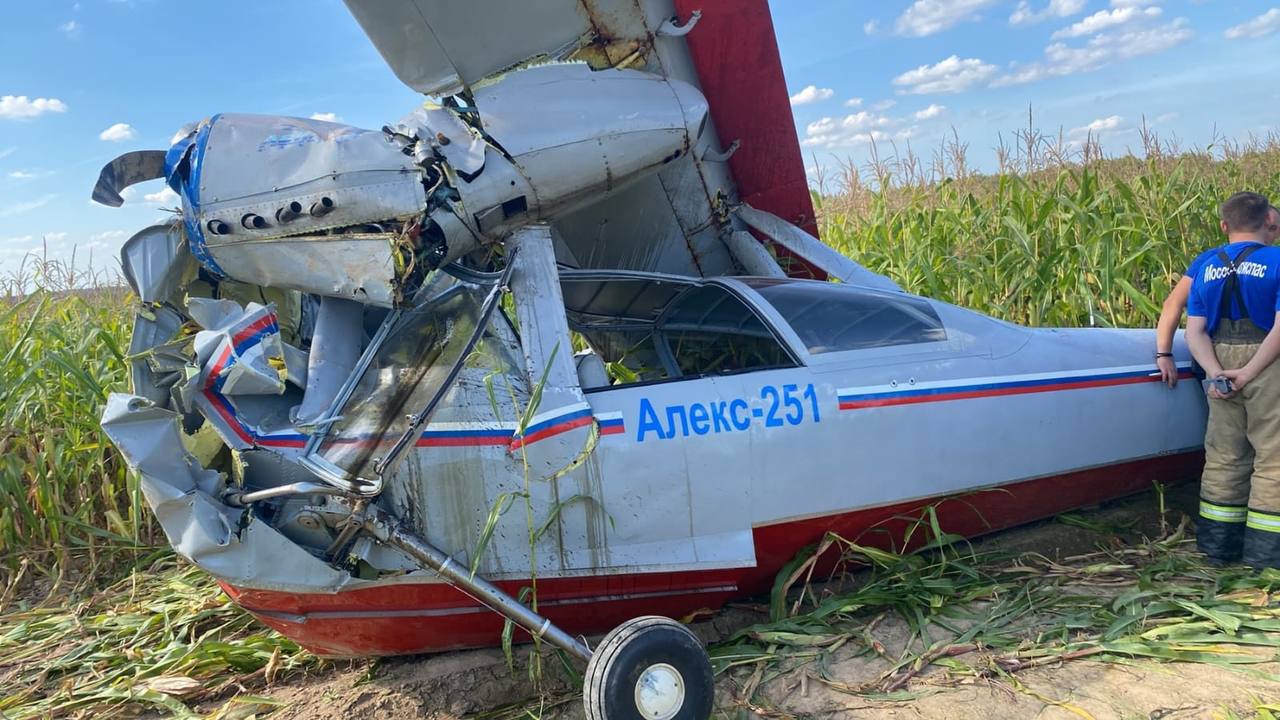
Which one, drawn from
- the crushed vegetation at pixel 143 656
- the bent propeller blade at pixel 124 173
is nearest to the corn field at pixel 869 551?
the crushed vegetation at pixel 143 656

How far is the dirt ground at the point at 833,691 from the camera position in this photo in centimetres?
293

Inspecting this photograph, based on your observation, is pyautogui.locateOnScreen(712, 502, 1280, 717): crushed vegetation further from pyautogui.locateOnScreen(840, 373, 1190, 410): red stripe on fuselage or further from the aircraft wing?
the aircraft wing

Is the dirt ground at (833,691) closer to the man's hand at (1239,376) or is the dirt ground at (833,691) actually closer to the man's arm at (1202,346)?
the man's hand at (1239,376)

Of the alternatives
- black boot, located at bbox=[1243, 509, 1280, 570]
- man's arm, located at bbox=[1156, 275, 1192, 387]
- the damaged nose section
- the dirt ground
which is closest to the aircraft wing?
the damaged nose section

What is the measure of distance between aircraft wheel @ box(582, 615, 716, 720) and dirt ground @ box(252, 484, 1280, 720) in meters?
0.29

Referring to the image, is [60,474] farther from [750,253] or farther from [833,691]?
[833,691]

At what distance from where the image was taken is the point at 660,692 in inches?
111

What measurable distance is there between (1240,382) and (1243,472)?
0.45 meters

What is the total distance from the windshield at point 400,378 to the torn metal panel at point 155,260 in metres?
0.77

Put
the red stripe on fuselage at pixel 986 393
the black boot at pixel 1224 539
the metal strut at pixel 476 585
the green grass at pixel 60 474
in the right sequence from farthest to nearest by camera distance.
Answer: the green grass at pixel 60 474
the black boot at pixel 1224 539
the red stripe on fuselage at pixel 986 393
the metal strut at pixel 476 585

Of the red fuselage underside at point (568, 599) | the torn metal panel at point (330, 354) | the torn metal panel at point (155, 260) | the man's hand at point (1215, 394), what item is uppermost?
the torn metal panel at point (155, 260)

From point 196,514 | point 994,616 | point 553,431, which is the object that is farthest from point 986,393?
point 196,514

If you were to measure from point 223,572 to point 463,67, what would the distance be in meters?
2.41

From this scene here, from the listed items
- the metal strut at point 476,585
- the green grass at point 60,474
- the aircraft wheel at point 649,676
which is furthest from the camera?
the green grass at point 60,474
